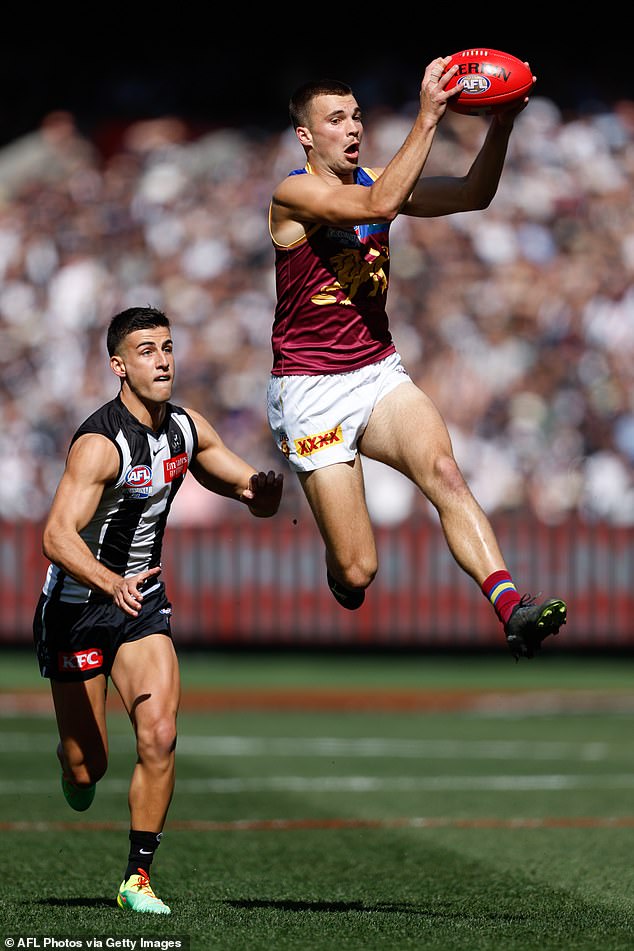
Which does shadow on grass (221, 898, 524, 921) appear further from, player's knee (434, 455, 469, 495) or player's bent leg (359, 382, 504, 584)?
player's knee (434, 455, 469, 495)

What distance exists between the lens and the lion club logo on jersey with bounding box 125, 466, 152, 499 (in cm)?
736

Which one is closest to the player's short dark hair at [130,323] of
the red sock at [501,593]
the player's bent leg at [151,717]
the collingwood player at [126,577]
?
the collingwood player at [126,577]

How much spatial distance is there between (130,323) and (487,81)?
1851mm

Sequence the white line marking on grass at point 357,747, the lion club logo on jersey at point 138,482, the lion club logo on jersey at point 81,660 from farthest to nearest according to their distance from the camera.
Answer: the white line marking on grass at point 357,747 → the lion club logo on jersey at point 81,660 → the lion club logo on jersey at point 138,482

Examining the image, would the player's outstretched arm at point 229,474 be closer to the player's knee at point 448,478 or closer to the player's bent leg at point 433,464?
the player's bent leg at point 433,464

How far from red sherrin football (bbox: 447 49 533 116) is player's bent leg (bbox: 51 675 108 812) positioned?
9.84 ft

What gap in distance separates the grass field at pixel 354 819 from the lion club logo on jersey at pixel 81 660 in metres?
1.02

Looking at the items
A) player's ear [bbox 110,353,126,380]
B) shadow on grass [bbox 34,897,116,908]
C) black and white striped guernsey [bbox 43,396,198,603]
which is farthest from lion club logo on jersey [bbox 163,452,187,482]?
shadow on grass [bbox 34,897,116,908]

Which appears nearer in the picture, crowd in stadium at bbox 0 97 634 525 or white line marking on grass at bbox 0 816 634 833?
white line marking on grass at bbox 0 816 634 833

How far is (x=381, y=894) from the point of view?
305 inches

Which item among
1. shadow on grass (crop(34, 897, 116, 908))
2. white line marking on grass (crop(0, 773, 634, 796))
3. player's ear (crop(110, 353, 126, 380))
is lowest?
white line marking on grass (crop(0, 773, 634, 796))

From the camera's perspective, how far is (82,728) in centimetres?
763

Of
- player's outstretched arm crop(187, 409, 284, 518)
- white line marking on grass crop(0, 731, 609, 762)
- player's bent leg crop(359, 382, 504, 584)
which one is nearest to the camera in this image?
player's bent leg crop(359, 382, 504, 584)

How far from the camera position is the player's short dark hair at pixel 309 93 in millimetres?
7492
